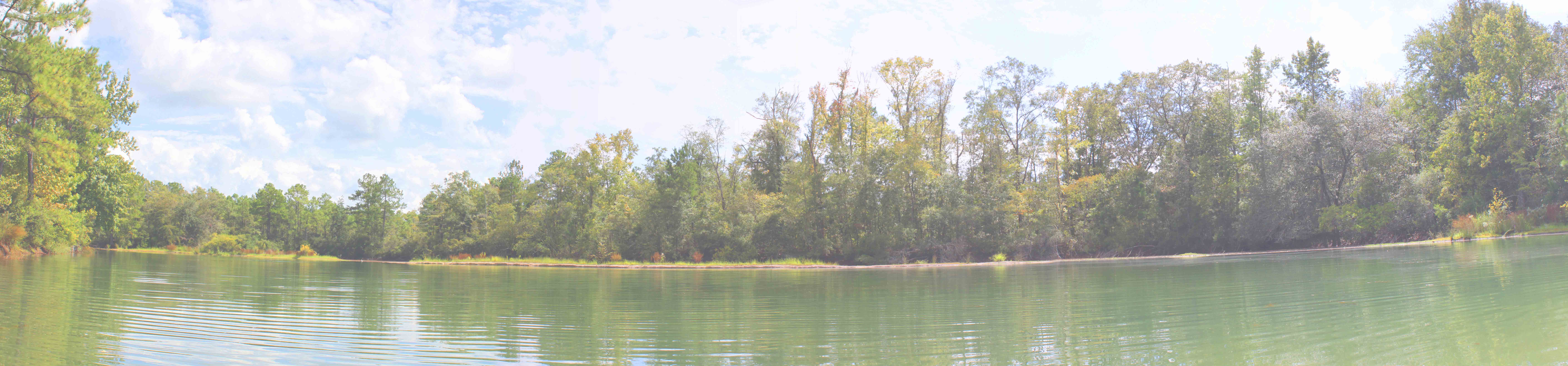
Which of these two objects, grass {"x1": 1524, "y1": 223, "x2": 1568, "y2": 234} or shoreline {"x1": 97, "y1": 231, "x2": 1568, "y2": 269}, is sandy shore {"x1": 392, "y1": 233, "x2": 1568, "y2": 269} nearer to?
shoreline {"x1": 97, "y1": 231, "x2": 1568, "y2": 269}

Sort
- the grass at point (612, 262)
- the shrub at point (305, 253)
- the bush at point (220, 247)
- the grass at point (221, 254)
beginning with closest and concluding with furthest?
the grass at point (612, 262)
the grass at point (221, 254)
the shrub at point (305, 253)
the bush at point (220, 247)

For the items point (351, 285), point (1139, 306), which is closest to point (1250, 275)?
point (1139, 306)

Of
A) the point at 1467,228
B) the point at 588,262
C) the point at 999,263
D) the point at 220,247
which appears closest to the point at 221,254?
the point at 220,247

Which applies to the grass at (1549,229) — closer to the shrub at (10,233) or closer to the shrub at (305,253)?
the shrub at (10,233)

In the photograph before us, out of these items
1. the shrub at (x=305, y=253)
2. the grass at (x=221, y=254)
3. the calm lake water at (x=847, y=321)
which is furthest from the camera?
the shrub at (x=305, y=253)

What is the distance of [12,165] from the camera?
30.0m

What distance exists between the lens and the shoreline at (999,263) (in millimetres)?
29875

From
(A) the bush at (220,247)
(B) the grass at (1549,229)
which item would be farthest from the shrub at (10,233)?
(B) the grass at (1549,229)

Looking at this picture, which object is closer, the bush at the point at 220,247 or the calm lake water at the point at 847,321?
the calm lake water at the point at 847,321

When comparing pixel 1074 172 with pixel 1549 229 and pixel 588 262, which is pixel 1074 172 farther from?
pixel 588 262

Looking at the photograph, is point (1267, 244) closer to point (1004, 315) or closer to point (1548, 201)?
point (1548, 201)

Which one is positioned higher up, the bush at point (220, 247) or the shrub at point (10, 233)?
the shrub at point (10, 233)

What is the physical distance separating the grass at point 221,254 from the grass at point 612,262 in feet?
61.5

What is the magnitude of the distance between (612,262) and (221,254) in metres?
50.4
